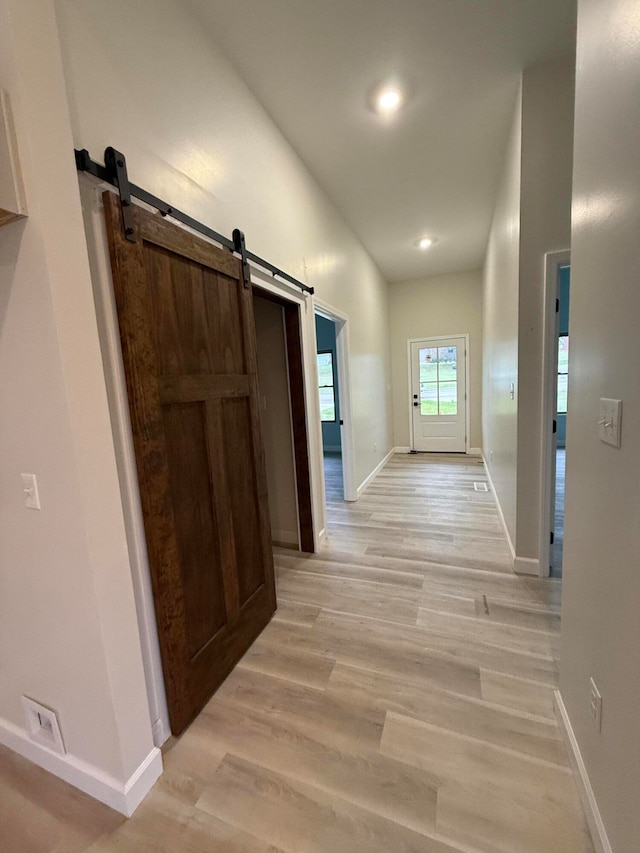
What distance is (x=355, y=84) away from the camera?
204 cm

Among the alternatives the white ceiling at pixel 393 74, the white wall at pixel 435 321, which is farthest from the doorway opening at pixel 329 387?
the white ceiling at pixel 393 74

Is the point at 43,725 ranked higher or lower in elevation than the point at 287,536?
higher

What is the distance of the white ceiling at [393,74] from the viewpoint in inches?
65.4

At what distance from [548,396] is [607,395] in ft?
4.78

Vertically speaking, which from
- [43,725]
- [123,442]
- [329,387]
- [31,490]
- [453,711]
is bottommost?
[453,711]

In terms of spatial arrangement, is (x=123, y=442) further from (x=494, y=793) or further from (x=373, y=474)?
(x=373, y=474)

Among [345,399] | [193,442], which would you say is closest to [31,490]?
[193,442]

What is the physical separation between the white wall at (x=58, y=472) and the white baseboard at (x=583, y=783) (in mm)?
1394

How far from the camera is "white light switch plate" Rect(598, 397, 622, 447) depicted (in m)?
0.88

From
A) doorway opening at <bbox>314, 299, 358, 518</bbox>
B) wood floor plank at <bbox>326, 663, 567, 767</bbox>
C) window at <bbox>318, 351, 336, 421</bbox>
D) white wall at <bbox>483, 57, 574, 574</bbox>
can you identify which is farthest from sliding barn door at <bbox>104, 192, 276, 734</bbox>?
window at <bbox>318, 351, 336, 421</bbox>

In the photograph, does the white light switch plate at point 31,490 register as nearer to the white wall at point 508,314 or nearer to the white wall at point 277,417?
the white wall at point 277,417

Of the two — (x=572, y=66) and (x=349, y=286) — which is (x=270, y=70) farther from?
(x=349, y=286)

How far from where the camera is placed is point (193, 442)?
150cm

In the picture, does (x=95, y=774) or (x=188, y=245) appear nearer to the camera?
(x=95, y=774)
